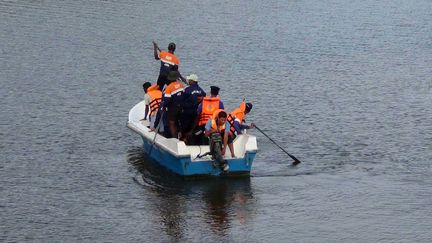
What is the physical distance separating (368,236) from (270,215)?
2.26 m

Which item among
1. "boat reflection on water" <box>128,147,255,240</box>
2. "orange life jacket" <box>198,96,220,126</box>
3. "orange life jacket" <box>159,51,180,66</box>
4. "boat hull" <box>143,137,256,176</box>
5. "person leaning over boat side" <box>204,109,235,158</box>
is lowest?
"boat reflection on water" <box>128,147,255,240</box>

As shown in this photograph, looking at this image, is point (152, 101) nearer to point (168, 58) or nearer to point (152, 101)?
point (152, 101)

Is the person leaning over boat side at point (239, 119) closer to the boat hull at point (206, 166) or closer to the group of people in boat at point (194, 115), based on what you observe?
the group of people in boat at point (194, 115)

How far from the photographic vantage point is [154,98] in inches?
1039

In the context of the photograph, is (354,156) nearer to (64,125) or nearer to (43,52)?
(64,125)

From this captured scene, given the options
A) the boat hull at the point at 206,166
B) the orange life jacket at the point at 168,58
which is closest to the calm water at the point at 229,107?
the boat hull at the point at 206,166

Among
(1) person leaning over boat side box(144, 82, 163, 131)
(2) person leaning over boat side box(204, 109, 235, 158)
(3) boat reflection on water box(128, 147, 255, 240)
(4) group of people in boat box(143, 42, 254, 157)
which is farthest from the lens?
(1) person leaning over boat side box(144, 82, 163, 131)

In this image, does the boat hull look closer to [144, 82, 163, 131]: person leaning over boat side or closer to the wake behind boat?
the wake behind boat

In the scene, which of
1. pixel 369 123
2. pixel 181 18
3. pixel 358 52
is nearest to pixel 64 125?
pixel 369 123

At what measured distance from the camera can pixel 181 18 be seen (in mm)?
49281

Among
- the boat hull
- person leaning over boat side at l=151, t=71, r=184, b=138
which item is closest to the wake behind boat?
the boat hull

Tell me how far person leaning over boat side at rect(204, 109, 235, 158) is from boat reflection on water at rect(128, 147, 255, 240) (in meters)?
0.92

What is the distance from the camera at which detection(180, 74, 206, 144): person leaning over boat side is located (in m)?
24.4

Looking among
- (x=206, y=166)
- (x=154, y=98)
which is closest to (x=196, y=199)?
(x=206, y=166)
